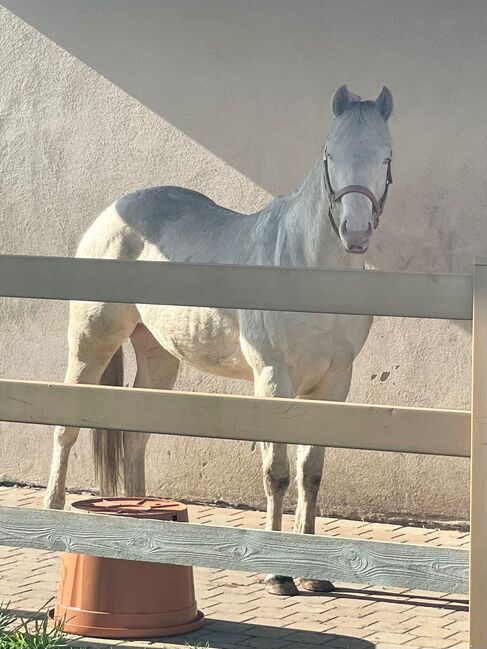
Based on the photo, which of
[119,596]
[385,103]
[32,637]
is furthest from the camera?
[385,103]

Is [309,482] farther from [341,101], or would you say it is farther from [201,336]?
[341,101]

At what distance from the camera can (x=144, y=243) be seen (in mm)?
6188

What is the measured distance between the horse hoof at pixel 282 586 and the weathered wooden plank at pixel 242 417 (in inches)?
74.6

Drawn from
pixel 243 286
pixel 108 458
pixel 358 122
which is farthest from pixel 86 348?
pixel 243 286

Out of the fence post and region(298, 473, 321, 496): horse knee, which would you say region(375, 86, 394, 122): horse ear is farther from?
the fence post

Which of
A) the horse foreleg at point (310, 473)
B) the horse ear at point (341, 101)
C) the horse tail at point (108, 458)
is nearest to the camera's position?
the horse ear at point (341, 101)

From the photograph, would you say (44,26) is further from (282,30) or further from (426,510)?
(426,510)

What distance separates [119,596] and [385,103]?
2394mm

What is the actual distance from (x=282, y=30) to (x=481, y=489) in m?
4.00

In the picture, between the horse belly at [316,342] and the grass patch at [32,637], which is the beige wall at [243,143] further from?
the grass patch at [32,637]

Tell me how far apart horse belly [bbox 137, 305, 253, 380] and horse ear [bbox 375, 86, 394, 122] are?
3.80ft

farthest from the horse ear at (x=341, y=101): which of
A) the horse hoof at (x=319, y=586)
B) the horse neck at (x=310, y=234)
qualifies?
the horse hoof at (x=319, y=586)

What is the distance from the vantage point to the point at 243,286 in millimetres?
3514

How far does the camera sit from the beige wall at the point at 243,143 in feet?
21.0
